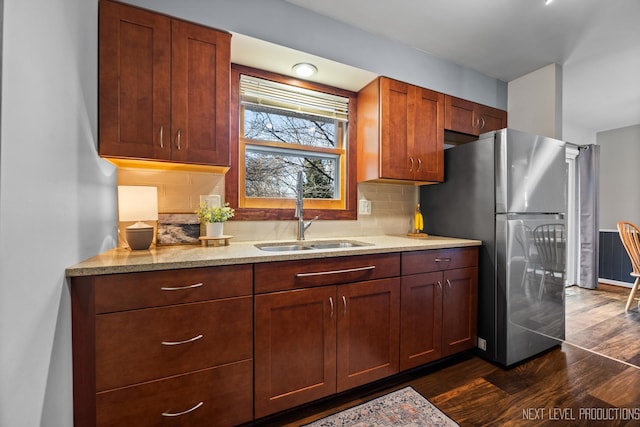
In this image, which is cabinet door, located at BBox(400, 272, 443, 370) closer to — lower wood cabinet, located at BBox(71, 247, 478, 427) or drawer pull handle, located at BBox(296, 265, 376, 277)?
lower wood cabinet, located at BBox(71, 247, 478, 427)

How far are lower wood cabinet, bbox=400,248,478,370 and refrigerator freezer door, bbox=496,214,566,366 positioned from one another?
0.67 ft

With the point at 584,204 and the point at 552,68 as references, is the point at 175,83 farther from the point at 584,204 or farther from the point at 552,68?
the point at 584,204

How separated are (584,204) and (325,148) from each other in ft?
14.9

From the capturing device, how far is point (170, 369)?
1.23 metres

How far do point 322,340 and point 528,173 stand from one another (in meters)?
1.98

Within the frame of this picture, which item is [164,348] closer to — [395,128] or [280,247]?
[280,247]

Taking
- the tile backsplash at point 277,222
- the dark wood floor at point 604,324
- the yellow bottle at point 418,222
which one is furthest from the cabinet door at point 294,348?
the dark wood floor at point 604,324

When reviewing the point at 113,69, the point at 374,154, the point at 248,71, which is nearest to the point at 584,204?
the point at 374,154

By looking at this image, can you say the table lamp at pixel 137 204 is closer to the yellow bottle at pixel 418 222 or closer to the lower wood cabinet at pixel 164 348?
the lower wood cabinet at pixel 164 348

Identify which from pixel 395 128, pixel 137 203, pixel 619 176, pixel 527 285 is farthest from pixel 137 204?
pixel 619 176

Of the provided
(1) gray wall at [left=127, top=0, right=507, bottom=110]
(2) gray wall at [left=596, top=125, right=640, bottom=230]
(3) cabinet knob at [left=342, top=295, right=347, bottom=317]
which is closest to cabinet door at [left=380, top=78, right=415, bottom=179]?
(1) gray wall at [left=127, top=0, right=507, bottom=110]

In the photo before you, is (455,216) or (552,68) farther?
(552,68)

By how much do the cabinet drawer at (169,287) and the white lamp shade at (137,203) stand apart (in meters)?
→ 0.63

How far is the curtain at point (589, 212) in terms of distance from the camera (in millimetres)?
4258
